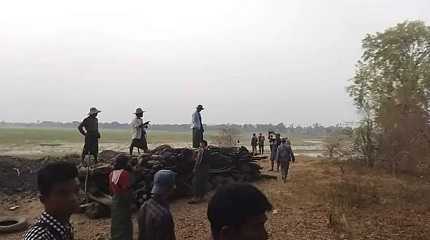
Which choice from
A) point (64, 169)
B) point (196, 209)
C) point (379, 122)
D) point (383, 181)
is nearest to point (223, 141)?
point (379, 122)

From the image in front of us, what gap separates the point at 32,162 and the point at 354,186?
538 inches

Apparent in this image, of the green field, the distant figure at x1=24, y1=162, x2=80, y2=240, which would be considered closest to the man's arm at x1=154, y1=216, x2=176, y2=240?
the distant figure at x1=24, y1=162, x2=80, y2=240

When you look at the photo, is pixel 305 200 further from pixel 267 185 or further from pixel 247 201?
pixel 247 201

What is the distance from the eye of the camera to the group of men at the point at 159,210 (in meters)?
2.12

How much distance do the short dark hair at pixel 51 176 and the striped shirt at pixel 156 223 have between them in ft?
4.78

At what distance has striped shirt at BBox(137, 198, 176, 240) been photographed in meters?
4.28

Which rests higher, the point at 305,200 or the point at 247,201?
the point at 247,201

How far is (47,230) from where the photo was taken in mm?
2699

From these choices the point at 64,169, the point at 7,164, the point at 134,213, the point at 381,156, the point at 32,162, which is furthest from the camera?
the point at 381,156

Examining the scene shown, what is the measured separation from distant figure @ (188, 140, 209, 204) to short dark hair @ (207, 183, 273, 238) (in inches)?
425

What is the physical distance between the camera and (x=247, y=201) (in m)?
2.13

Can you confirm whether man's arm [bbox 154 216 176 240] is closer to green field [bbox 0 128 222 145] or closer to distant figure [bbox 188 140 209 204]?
distant figure [bbox 188 140 209 204]

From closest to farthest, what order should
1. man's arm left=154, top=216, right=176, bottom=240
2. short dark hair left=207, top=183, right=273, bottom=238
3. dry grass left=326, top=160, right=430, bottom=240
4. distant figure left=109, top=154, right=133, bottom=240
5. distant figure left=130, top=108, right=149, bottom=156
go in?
1. short dark hair left=207, top=183, right=273, bottom=238
2. man's arm left=154, top=216, right=176, bottom=240
3. distant figure left=109, top=154, right=133, bottom=240
4. dry grass left=326, top=160, right=430, bottom=240
5. distant figure left=130, top=108, right=149, bottom=156

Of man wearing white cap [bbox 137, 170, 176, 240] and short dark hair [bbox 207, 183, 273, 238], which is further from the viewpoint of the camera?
man wearing white cap [bbox 137, 170, 176, 240]
